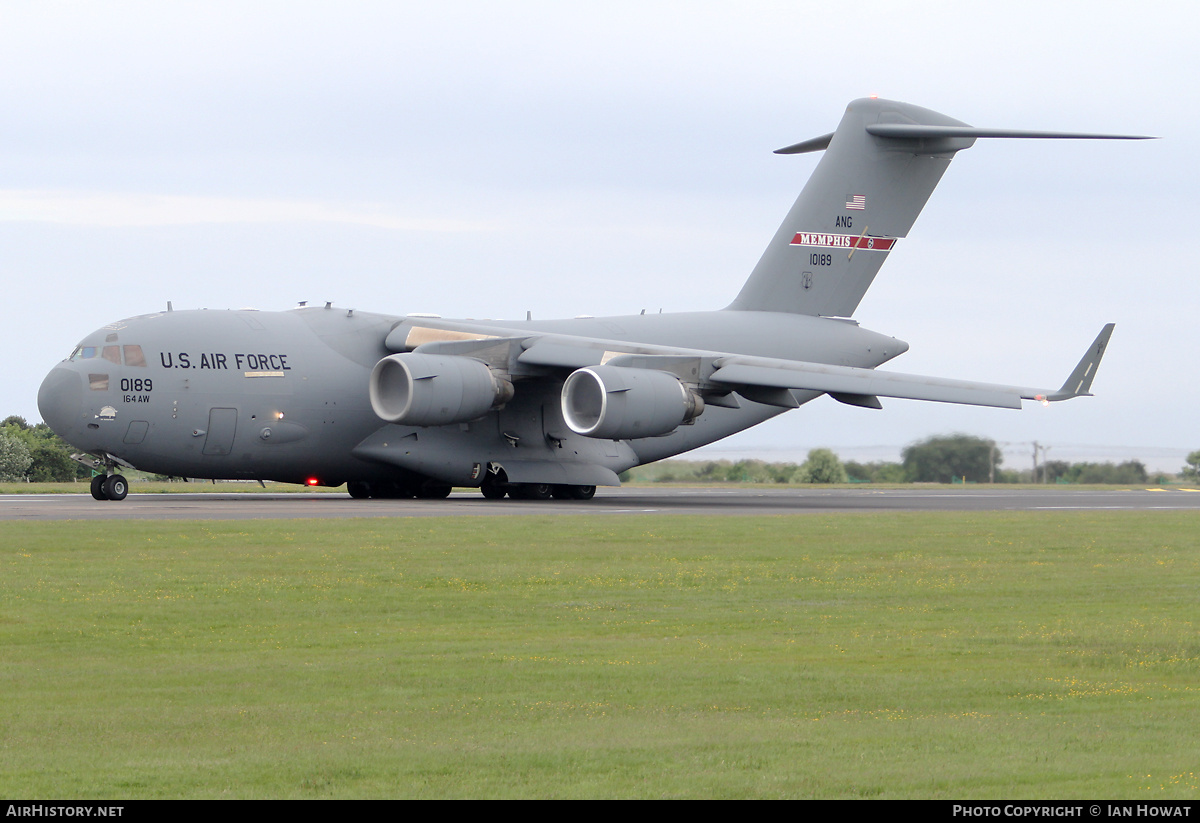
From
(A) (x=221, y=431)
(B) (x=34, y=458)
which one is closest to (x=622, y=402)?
(A) (x=221, y=431)

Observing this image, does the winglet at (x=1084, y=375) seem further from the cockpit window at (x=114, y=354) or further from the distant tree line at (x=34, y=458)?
the distant tree line at (x=34, y=458)

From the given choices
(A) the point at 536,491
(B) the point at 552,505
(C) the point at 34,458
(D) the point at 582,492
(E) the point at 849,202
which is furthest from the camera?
(C) the point at 34,458

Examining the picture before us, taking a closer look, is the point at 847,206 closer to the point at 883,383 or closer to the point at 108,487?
the point at 883,383

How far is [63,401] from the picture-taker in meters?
23.2

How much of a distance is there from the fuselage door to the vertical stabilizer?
39.6 feet

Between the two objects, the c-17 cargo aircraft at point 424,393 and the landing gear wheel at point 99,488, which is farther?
the landing gear wheel at point 99,488

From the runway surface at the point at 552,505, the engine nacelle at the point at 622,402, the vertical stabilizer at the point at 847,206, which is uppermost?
the vertical stabilizer at the point at 847,206

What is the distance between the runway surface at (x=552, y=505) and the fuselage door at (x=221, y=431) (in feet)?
3.00

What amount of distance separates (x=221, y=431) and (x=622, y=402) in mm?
6701

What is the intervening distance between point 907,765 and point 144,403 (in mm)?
19436

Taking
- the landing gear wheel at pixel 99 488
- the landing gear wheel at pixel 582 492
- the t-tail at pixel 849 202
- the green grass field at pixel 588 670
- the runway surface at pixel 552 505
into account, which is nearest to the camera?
the green grass field at pixel 588 670

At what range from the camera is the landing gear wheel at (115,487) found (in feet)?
78.9

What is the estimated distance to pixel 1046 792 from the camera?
225 inches

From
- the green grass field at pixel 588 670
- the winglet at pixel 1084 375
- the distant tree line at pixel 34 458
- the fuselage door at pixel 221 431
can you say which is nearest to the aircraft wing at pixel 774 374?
the winglet at pixel 1084 375
